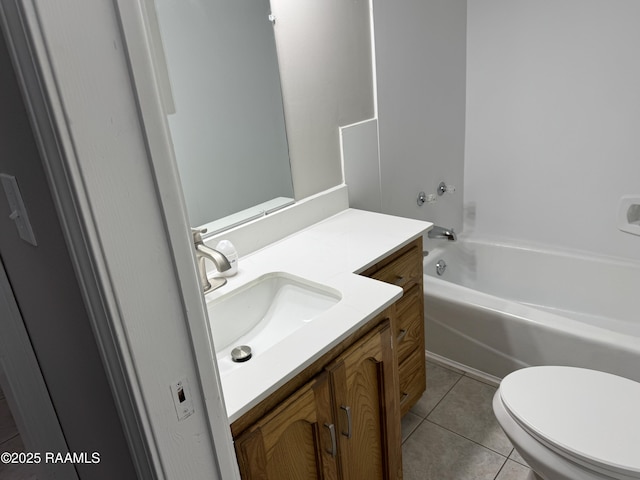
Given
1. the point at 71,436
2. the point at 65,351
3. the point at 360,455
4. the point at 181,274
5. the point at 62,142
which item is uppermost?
the point at 62,142

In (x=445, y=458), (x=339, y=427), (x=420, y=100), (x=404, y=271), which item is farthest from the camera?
(x=420, y=100)

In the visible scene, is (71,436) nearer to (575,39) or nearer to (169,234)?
(169,234)

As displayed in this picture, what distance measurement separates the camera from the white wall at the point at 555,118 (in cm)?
207

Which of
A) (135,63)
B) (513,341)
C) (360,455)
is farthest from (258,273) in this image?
(513,341)

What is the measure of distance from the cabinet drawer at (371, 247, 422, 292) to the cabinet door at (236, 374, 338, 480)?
0.50 metres

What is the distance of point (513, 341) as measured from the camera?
195 centimetres

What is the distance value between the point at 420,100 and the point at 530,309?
1.04m

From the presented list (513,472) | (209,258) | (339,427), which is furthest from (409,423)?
(209,258)

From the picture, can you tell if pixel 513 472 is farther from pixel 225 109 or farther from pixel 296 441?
pixel 225 109

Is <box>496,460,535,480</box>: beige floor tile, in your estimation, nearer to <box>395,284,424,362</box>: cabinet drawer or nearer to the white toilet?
the white toilet

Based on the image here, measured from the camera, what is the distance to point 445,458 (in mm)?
1704

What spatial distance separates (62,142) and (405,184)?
6.02ft

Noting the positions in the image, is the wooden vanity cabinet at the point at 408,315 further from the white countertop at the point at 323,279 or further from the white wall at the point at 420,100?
the white wall at the point at 420,100

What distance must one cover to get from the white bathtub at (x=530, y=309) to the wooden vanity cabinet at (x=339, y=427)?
776 mm
